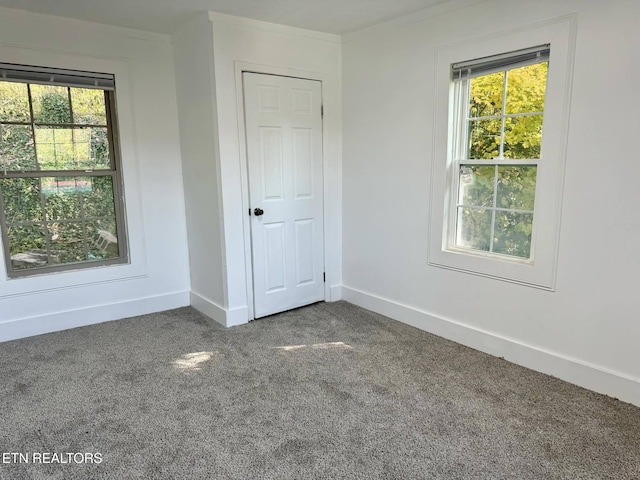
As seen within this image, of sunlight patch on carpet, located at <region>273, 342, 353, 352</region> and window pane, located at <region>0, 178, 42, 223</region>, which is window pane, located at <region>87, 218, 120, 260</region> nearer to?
window pane, located at <region>0, 178, 42, 223</region>

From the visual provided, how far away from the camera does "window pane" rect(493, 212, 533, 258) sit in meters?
2.88

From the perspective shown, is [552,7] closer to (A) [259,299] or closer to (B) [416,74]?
(B) [416,74]

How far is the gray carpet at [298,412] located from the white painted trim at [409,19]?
239 centimetres

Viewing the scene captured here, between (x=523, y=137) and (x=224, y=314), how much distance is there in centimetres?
261

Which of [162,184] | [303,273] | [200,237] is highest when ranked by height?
[162,184]

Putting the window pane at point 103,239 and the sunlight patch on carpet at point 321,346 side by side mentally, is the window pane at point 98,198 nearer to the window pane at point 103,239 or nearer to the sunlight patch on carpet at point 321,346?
the window pane at point 103,239

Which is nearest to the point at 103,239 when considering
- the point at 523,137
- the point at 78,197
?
the point at 78,197

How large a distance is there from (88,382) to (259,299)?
145 cm

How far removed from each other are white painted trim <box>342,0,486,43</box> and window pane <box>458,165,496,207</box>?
110cm

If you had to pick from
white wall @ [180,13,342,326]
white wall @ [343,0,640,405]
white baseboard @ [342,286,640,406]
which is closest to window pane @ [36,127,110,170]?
white wall @ [180,13,342,326]

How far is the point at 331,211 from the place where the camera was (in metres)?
4.18

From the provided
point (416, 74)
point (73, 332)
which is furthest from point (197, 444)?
point (416, 74)

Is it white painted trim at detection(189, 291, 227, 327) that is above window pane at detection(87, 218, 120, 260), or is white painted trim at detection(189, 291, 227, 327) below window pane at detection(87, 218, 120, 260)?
below

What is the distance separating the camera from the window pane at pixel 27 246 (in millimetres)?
3457
